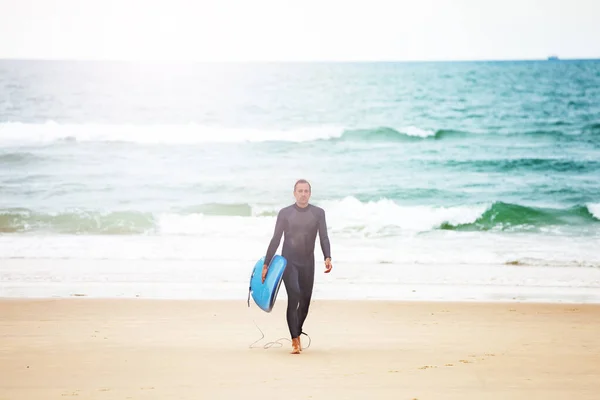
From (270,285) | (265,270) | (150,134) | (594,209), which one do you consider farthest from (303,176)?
(270,285)

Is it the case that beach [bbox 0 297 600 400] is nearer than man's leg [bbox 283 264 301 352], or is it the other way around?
beach [bbox 0 297 600 400]

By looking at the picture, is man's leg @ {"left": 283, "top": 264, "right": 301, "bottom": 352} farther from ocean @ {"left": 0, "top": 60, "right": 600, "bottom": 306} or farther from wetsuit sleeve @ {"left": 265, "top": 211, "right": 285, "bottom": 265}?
ocean @ {"left": 0, "top": 60, "right": 600, "bottom": 306}

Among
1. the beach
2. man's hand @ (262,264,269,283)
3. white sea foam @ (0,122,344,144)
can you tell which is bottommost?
the beach

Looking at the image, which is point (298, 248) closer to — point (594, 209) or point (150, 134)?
point (594, 209)

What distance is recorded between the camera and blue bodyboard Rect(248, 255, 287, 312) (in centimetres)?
564

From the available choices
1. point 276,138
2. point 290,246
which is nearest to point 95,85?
point 276,138

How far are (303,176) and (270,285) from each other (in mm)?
15551

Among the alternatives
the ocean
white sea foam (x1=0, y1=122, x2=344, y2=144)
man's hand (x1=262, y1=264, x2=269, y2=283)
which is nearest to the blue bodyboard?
man's hand (x1=262, y1=264, x2=269, y2=283)

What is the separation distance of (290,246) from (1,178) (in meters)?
16.7

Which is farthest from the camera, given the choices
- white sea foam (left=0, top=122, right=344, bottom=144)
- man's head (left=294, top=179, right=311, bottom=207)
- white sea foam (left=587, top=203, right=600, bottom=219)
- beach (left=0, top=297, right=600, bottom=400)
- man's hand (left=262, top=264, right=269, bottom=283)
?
white sea foam (left=0, top=122, right=344, bottom=144)

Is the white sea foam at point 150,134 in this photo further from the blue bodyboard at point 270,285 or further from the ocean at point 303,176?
the blue bodyboard at point 270,285

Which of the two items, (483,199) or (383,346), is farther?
(483,199)

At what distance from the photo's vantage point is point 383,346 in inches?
239

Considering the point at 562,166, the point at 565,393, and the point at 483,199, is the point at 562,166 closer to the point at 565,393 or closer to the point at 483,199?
the point at 483,199
